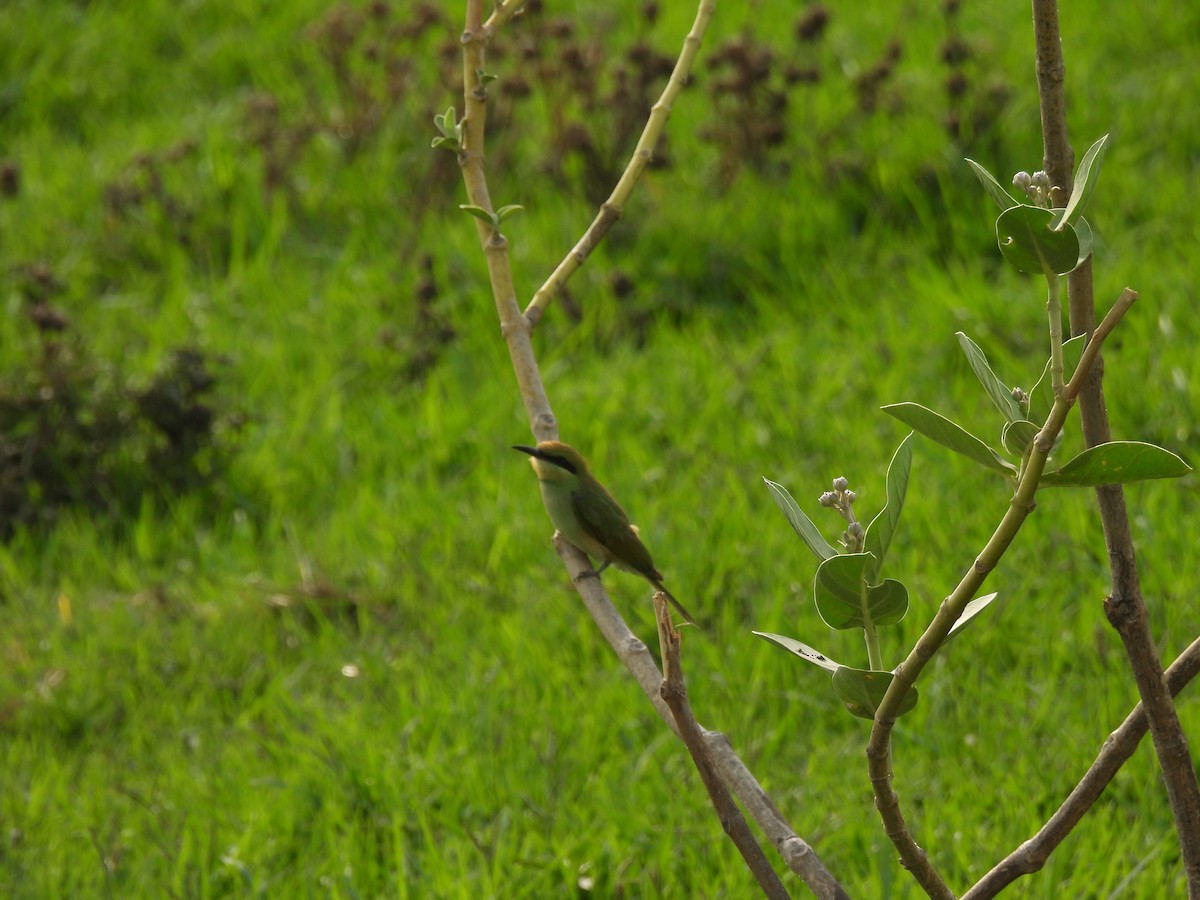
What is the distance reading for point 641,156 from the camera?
2.05m

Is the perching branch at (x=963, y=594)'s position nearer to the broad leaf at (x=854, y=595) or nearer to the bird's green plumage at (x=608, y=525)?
the broad leaf at (x=854, y=595)

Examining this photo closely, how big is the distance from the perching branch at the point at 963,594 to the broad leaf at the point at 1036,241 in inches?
5.0

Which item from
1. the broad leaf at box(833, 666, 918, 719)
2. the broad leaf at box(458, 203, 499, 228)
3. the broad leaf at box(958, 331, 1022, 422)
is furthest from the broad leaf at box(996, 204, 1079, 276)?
the broad leaf at box(458, 203, 499, 228)

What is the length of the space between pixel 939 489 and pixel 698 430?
1.11 m

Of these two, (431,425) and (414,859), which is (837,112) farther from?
(414,859)

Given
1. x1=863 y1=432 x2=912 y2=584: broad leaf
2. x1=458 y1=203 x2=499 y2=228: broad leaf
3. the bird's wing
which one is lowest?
the bird's wing

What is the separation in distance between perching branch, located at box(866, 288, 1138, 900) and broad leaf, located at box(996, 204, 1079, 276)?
0.42ft

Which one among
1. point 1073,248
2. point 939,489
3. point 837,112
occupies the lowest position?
point 939,489

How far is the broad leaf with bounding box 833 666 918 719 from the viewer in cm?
150

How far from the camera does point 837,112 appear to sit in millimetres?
7355

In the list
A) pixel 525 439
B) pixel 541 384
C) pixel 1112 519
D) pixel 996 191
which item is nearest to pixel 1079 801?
pixel 1112 519

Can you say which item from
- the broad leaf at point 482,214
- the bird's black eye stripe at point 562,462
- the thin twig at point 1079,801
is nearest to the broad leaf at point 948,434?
the thin twig at point 1079,801

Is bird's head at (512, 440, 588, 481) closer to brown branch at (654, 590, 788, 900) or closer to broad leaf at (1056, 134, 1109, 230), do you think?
brown branch at (654, 590, 788, 900)

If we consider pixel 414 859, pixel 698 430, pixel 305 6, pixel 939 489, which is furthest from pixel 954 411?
pixel 305 6
